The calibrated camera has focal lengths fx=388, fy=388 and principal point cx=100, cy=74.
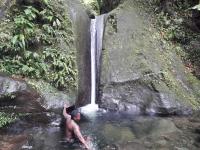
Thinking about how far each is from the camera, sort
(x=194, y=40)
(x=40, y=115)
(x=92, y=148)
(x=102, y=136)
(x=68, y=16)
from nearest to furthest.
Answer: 1. (x=92, y=148)
2. (x=102, y=136)
3. (x=40, y=115)
4. (x=68, y=16)
5. (x=194, y=40)

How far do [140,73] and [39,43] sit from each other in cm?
379

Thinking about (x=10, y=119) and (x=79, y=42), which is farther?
(x=79, y=42)

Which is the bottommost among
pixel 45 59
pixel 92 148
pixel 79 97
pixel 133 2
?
pixel 92 148

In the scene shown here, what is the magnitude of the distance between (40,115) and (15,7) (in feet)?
14.3

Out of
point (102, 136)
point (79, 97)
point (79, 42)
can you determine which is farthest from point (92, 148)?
point (79, 42)

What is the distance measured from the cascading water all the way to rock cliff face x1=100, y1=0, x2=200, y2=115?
39 centimetres

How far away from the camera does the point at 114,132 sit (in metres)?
11.5

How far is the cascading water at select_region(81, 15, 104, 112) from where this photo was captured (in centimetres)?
1424

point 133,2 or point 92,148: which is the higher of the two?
point 133,2

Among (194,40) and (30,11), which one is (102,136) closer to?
(30,11)

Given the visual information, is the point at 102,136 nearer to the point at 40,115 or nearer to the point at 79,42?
the point at 40,115

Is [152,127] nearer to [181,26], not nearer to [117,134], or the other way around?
[117,134]

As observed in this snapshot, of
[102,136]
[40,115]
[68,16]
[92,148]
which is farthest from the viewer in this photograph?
[68,16]

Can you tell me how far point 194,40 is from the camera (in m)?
15.9
